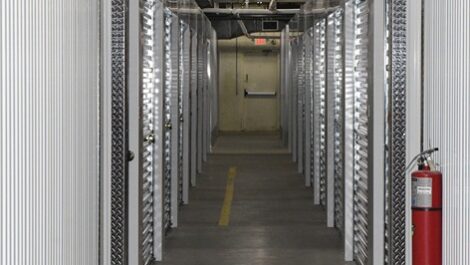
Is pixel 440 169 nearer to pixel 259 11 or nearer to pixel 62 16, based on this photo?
pixel 62 16

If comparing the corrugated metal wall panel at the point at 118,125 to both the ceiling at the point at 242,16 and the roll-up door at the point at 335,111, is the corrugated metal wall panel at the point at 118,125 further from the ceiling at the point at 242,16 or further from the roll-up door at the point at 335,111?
the ceiling at the point at 242,16

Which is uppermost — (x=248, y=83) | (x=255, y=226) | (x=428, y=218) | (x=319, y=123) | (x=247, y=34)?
(x=247, y=34)

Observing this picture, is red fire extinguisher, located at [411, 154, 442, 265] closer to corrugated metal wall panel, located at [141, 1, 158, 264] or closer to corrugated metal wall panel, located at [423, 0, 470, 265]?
corrugated metal wall panel, located at [423, 0, 470, 265]

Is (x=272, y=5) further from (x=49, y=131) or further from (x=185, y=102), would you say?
(x=49, y=131)

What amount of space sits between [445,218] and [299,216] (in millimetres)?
7167

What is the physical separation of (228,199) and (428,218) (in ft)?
29.2

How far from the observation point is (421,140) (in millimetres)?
5723

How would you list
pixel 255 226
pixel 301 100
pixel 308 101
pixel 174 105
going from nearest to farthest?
pixel 174 105 → pixel 255 226 → pixel 308 101 → pixel 301 100

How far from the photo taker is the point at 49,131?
4.09 m

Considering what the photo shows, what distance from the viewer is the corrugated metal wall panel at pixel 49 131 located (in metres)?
3.47

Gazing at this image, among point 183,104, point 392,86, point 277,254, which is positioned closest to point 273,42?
point 183,104

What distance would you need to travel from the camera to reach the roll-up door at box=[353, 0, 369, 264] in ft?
26.2

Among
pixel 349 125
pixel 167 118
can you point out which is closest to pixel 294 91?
pixel 167 118

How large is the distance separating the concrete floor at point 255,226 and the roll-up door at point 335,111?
510mm
